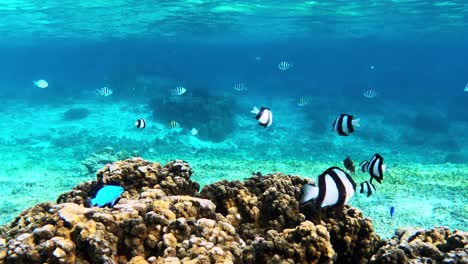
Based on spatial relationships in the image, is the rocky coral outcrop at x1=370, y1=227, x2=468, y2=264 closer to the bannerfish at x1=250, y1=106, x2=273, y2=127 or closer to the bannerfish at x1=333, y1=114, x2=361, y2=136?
the bannerfish at x1=333, y1=114, x2=361, y2=136

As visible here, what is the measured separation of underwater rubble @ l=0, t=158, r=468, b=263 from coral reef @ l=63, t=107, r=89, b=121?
93.2ft

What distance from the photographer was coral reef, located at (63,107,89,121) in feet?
104

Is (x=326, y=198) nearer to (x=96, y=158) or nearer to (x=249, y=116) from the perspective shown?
(x=96, y=158)

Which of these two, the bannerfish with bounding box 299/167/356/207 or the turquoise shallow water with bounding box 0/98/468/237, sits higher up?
the bannerfish with bounding box 299/167/356/207

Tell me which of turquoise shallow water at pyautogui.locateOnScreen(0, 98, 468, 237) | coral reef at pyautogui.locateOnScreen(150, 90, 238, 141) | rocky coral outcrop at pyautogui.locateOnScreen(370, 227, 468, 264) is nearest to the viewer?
rocky coral outcrop at pyautogui.locateOnScreen(370, 227, 468, 264)

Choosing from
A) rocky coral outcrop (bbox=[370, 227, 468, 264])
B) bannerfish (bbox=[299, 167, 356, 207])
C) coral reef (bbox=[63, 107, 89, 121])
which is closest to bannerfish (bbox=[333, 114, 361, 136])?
rocky coral outcrop (bbox=[370, 227, 468, 264])

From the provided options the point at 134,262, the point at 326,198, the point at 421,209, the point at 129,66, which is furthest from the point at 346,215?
the point at 129,66

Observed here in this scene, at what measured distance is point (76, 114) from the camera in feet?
106

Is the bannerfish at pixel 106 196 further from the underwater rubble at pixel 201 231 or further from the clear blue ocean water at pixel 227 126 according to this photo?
the clear blue ocean water at pixel 227 126

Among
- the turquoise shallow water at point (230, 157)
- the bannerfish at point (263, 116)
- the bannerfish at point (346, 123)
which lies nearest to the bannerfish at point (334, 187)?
the bannerfish at point (346, 123)

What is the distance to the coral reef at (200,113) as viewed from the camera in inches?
1000

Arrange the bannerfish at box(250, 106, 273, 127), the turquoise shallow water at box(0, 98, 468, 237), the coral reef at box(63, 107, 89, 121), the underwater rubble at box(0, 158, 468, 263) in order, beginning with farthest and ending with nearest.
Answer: the coral reef at box(63, 107, 89, 121) < the turquoise shallow water at box(0, 98, 468, 237) < the bannerfish at box(250, 106, 273, 127) < the underwater rubble at box(0, 158, 468, 263)

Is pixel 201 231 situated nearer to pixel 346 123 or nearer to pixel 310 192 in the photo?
pixel 310 192

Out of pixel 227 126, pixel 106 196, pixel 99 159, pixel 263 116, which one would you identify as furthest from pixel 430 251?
pixel 227 126
